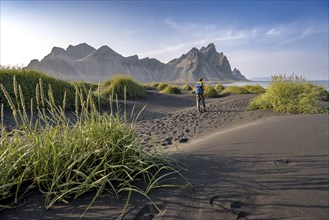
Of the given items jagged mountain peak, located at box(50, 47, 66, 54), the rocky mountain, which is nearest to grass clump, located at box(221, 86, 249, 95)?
the rocky mountain

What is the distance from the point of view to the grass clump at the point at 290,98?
24.7 feet

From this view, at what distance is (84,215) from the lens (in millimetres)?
1693

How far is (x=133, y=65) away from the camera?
167875mm

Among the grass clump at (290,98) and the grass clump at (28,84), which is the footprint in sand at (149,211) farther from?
the grass clump at (28,84)

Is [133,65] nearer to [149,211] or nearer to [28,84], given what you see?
[28,84]

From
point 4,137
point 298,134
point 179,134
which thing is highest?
point 4,137

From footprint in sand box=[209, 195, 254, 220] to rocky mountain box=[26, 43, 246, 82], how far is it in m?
137

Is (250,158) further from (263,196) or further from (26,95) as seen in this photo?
(26,95)

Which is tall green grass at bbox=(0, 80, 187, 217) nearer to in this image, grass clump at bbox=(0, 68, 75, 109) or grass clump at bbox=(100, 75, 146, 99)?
grass clump at bbox=(0, 68, 75, 109)

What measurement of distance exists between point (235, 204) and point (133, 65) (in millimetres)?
171432

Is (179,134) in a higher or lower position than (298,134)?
lower

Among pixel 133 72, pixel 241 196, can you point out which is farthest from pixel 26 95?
pixel 133 72

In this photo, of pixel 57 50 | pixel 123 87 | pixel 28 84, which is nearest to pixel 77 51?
pixel 57 50

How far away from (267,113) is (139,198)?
22.9 ft
